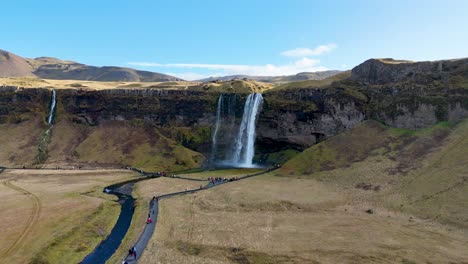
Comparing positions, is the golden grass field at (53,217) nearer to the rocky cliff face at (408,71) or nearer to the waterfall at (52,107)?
the waterfall at (52,107)

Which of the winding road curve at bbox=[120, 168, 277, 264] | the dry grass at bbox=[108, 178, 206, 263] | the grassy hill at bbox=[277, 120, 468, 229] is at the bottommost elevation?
the dry grass at bbox=[108, 178, 206, 263]

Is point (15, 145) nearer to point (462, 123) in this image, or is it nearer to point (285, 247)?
point (285, 247)

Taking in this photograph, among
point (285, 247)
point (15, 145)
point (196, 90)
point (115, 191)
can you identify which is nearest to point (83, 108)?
point (15, 145)

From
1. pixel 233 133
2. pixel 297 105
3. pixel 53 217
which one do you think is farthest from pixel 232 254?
pixel 233 133

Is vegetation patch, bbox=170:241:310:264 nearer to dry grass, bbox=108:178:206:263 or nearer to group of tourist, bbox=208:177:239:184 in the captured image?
dry grass, bbox=108:178:206:263

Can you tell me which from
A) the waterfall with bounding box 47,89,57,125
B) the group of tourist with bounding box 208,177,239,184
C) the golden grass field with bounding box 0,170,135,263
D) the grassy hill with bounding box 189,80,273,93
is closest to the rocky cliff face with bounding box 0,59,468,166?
the waterfall with bounding box 47,89,57,125

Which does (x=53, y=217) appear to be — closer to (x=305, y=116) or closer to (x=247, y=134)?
(x=247, y=134)

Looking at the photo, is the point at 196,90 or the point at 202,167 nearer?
the point at 202,167
